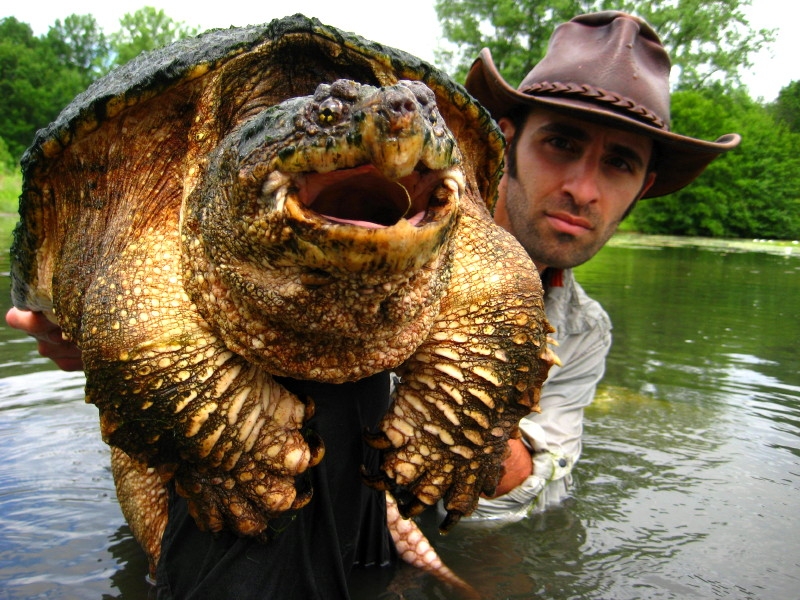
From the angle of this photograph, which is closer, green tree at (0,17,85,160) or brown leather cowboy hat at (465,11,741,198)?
brown leather cowboy hat at (465,11,741,198)

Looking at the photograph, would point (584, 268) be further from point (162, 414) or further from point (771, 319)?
point (162, 414)

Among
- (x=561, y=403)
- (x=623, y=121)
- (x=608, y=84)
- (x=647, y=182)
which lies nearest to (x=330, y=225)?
(x=623, y=121)

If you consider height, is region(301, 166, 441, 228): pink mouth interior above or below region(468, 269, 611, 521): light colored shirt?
above

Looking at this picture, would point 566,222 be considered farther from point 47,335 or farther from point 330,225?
point 47,335

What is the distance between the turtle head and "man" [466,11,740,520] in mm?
1295

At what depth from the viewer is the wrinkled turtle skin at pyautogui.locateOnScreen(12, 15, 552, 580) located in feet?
3.50

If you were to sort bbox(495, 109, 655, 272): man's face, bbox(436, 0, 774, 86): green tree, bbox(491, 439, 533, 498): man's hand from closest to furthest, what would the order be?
bbox(491, 439, 533, 498): man's hand < bbox(495, 109, 655, 272): man's face < bbox(436, 0, 774, 86): green tree

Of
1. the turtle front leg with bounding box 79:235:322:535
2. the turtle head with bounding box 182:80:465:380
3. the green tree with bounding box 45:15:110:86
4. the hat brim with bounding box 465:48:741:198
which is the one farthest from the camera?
the green tree with bounding box 45:15:110:86

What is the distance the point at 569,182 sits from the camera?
258 cm

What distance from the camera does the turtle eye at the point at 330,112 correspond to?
3.34ft

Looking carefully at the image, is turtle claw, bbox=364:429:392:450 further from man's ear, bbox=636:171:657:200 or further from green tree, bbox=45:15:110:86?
green tree, bbox=45:15:110:86

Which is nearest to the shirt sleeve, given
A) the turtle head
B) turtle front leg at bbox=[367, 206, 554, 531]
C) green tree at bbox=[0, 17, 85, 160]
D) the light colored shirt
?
the light colored shirt

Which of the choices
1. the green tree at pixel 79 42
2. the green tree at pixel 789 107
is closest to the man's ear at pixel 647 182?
the green tree at pixel 789 107

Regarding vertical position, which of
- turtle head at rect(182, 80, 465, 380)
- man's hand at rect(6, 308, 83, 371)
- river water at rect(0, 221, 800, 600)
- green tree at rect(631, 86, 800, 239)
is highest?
Answer: green tree at rect(631, 86, 800, 239)
